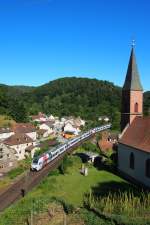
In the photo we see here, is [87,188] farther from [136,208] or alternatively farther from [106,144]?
[106,144]

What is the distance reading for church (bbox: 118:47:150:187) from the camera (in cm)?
4175

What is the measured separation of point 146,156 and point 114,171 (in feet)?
32.3

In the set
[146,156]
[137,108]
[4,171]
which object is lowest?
[4,171]

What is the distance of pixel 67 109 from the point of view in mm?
183500

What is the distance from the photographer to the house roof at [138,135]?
42500 mm

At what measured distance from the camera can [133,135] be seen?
46.9 m

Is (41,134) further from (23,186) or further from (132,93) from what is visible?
(23,186)

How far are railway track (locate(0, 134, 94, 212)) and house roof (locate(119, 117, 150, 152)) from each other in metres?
11.9

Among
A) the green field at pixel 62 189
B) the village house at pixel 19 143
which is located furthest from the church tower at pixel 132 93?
the village house at pixel 19 143

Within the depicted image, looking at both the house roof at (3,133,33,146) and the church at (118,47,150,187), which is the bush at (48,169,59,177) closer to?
the church at (118,47,150,187)

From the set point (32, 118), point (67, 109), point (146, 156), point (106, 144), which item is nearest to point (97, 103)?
point (67, 109)

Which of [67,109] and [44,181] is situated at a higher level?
[67,109]

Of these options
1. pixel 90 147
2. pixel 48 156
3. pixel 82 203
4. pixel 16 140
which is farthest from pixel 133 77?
pixel 16 140

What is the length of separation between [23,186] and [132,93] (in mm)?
21122
